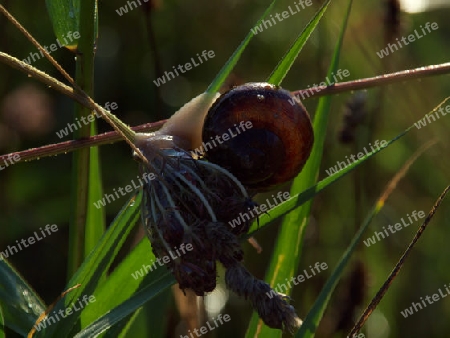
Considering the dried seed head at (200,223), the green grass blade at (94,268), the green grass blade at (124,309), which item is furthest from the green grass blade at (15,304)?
the dried seed head at (200,223)

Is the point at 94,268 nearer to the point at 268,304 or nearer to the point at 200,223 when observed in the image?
the point at 200,223

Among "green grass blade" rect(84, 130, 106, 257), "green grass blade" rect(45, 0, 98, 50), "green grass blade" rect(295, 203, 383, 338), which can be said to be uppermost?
"green grass blade" rect(45, 0, 98, 50)

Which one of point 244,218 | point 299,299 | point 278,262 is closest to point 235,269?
point 244,218

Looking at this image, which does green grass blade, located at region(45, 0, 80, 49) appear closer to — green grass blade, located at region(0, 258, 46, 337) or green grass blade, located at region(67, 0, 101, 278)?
green grass blade, located at region(67, 0, 101, 278)

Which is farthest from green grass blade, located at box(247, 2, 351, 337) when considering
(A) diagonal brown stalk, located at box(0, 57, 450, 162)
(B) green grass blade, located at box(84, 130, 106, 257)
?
(B) green grass blade, located at box(84, 130, 106, 257)

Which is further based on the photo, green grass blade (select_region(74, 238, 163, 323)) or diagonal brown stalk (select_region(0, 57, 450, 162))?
green grass blade (select_region(74, 238, 163, 323))

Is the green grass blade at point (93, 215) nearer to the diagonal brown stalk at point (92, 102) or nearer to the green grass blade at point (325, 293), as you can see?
the diagonal brown stalk at point (92, 102)
